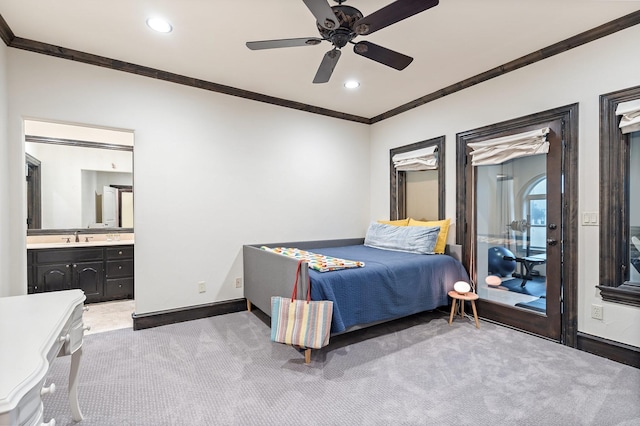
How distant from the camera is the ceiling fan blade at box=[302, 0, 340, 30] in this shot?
5.33 ft

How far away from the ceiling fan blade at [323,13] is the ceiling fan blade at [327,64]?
0.29 meters

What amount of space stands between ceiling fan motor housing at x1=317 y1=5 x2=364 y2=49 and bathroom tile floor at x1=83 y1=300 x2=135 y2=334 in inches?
125

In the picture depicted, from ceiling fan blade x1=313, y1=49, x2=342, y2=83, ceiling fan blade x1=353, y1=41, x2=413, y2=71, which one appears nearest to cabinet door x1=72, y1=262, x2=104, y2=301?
ceiling fan blade x1=313, y1=49, x2=342, y2=83

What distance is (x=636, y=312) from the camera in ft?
7.30

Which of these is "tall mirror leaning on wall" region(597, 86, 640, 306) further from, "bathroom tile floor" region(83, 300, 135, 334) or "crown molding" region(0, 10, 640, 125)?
"bathroom tile floor" region(83, 300, 135, 334)

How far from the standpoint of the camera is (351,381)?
2.07 meters

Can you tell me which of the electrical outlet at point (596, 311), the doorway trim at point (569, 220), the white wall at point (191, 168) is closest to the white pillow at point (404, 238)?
the white wall at point (191, 168)

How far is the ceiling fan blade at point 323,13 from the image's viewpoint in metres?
1.62

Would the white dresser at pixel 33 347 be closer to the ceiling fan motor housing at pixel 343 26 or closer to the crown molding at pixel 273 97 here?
the ceiling fan motor housing at pixel 343 26

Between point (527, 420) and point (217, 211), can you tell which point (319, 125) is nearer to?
point (217, 211)

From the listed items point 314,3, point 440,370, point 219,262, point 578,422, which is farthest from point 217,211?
point 578,422

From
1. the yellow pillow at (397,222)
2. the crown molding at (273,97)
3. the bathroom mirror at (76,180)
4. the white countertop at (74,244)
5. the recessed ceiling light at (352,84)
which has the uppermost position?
the recessed ceiling light at (352,84)

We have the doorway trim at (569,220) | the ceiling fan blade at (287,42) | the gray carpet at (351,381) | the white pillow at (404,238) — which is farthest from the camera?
the white pillow at (404,238)

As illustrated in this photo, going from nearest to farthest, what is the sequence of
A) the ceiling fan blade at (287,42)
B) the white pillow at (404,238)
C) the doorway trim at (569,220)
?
1. the ceiling fan blade at (287,42)
2. the doorway trim at (569,220)
3. the white pillow at (404,238)
